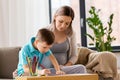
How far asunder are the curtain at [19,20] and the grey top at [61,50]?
5.29ft

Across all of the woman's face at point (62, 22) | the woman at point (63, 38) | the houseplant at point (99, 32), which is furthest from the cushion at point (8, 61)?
the houseplant at point (99, 32)

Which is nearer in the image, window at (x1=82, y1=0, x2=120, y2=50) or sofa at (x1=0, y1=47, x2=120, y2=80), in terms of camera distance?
sofa at (x1=0, y1=47, x2=120, y2=80)

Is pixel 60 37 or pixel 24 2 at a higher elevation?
pixel 24 2

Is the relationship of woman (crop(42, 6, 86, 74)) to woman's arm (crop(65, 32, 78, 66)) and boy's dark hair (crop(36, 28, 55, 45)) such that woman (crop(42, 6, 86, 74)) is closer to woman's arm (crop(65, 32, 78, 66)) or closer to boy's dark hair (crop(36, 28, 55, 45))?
woman's arm (crop(65, 32, 78, 66))

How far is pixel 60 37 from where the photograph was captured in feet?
8.08

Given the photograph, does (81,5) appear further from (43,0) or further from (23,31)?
(23,31)

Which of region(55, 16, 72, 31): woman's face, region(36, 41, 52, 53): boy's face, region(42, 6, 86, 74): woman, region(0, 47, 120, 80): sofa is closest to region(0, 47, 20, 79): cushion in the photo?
region(0, 47, 120, 80): sofa

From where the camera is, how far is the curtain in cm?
392

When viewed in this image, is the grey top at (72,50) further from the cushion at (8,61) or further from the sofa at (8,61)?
the cushion at (8,61)

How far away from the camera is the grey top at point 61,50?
2.43 metres

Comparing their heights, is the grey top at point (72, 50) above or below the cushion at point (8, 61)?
above

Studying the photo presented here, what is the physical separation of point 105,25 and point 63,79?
2746 millimetres

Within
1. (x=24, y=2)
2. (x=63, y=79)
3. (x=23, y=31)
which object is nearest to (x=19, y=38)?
(x=23, y=31)

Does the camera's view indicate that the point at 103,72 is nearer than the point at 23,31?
Yes
